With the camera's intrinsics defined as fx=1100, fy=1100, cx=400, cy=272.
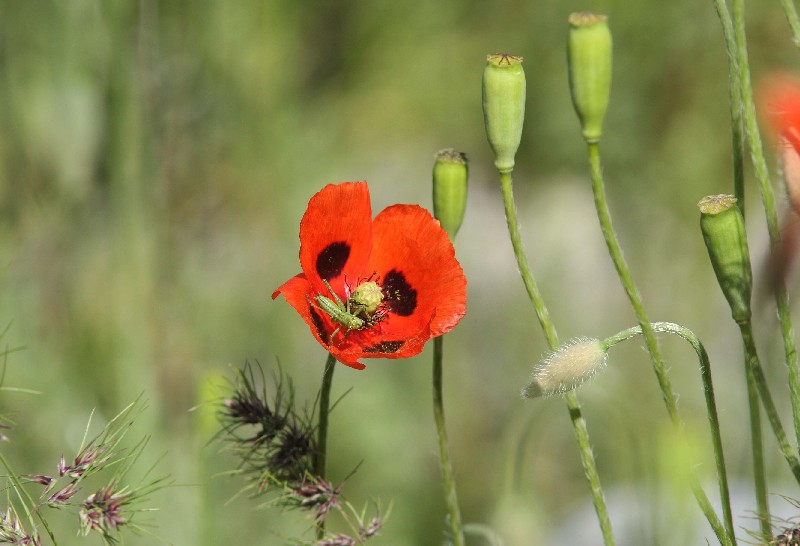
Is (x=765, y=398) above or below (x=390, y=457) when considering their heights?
above

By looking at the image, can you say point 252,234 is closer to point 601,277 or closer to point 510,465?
point 601,277

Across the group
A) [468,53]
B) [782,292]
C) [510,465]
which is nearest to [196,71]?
[468,53]

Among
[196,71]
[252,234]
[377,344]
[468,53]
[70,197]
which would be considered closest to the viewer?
[377,344]

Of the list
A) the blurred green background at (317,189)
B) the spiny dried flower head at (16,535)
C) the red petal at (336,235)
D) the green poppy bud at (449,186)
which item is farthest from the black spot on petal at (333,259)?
the blurred green background at (317,189)

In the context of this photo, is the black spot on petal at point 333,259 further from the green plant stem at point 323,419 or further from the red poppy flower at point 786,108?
the red poppy flower at point 786,108

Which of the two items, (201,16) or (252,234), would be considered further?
(252,234)

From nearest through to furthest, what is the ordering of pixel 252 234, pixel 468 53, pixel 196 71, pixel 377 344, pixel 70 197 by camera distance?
pixel 377 344
pixel 70 197
pixel 196 71
pixel 252 234
pixel 468 53

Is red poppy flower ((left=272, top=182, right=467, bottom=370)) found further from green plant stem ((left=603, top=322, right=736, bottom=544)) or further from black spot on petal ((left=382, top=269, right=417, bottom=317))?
green plant stem ((left=603, top=322, right=736, bottom=544))
